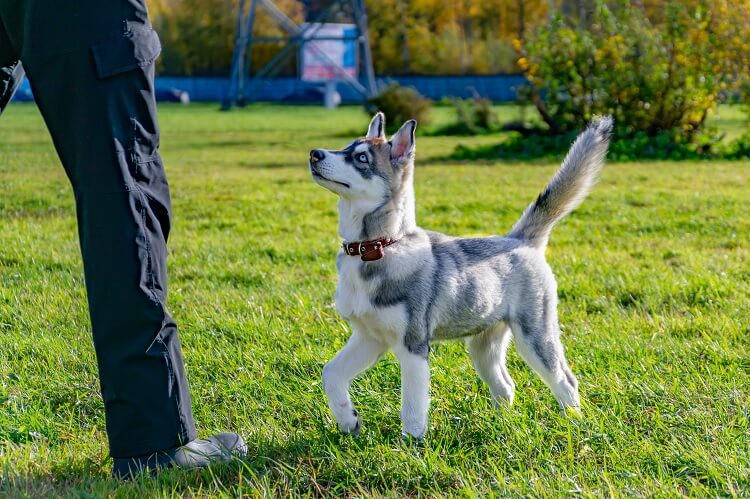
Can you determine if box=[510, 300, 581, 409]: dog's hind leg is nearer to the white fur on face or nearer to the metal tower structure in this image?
the white fur on face

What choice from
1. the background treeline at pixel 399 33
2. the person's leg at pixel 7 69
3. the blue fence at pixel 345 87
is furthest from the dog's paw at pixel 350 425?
the background treeline at pixel 399 33

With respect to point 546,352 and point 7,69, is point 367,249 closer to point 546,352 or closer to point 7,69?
point 546,352

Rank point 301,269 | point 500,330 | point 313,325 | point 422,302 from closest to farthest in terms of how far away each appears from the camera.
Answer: point 422,302
point 500,330
point 313,325
point 301,269

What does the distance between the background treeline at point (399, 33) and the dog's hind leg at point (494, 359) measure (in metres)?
50.6

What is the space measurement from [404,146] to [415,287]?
55 cm

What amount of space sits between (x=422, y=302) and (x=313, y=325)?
1.52 metres

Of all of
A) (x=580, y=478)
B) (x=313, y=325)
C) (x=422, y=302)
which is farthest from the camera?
(x=313, y=325)

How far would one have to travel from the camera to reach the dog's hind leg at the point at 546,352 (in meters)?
3.54

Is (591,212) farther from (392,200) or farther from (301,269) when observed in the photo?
(392,200)

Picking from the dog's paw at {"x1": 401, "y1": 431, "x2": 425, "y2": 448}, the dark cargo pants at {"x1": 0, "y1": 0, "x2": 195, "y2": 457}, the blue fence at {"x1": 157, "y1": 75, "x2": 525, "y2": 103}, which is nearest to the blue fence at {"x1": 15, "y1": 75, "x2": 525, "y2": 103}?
the blue fence at {"x1": 157, "y1": 75, "x2": 525, "y2": 103}

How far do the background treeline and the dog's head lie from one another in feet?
167

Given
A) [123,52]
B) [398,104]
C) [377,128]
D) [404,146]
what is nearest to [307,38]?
[398,104]

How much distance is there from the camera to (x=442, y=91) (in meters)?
46.7

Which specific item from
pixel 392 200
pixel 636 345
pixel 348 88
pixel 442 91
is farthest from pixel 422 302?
pixel 348 88
